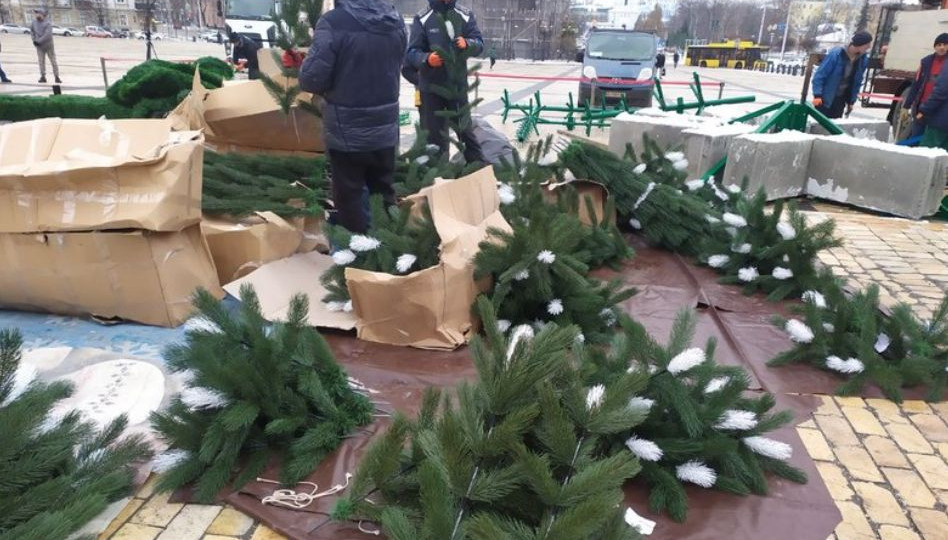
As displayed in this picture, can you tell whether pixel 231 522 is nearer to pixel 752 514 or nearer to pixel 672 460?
pixel 672 460

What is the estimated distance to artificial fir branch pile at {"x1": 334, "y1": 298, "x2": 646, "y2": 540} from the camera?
1.63 m

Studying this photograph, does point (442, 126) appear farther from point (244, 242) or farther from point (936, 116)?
point (936, 116)

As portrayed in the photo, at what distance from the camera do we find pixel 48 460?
6.35 feet

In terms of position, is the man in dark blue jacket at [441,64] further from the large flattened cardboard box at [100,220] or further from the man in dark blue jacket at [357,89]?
the large flattened cardboard box at [100,220]

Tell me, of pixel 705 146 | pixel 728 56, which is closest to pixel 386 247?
pixel 705 146

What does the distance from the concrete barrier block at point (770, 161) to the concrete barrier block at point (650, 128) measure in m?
0.68

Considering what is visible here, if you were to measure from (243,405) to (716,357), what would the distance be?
8.05ft

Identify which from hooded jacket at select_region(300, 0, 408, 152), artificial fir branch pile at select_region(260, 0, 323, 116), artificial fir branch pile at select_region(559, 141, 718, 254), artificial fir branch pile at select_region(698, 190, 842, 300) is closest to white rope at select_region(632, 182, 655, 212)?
artificial fir branch pile at select_region(559, 141, 718, 254)

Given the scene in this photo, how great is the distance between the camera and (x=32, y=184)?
3.34m

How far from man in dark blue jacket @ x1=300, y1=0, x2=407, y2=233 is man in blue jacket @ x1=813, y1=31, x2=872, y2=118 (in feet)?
22.3

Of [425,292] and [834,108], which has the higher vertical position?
[834,108]

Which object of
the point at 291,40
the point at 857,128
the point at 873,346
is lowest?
the point at 873,346

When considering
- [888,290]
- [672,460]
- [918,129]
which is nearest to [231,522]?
[672,460]

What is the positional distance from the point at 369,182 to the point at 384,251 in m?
1.09
